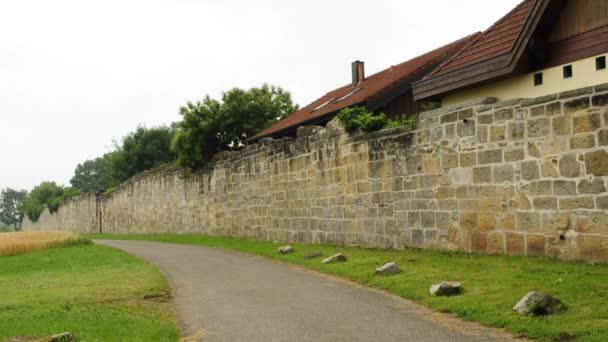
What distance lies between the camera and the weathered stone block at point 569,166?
948 cm

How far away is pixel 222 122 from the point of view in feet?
91.8

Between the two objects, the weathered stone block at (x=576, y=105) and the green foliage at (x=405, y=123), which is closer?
the weathered stone block at (x=576, y=105)

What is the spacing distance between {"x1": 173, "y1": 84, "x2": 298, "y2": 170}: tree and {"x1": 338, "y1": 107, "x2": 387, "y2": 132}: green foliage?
12205mm

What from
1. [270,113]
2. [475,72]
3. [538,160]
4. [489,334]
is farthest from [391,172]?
[270,113]

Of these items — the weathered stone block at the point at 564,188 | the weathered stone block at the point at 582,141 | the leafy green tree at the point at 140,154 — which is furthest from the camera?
the leafy green tree at the point at 140,154

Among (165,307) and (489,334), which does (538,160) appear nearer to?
(489,334)

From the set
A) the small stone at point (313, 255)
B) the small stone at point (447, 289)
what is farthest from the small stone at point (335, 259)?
the small stone at point (447, 289)

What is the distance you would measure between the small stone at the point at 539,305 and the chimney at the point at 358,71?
21796 mm

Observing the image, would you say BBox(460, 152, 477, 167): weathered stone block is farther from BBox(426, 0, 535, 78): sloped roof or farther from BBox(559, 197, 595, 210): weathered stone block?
BBox(426, 0, 535, 78): sloped roof

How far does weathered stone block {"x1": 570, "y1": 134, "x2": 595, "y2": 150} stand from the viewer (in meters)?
9.27

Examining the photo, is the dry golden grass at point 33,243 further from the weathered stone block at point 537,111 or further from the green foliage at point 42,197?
the green foliage at point 42,197

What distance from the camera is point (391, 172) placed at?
45.6ft

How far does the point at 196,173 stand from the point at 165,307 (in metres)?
18.2

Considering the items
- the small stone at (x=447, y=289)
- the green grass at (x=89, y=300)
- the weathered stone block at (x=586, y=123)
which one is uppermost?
the weathered stone block at (x=586, y=123)
